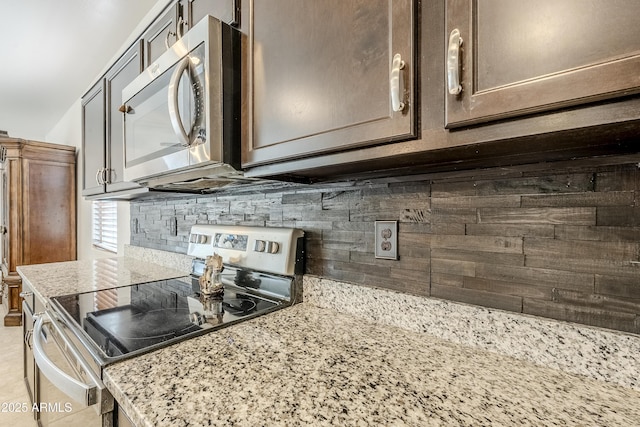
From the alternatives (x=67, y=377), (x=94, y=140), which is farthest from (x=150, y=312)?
(x=94, y=140)

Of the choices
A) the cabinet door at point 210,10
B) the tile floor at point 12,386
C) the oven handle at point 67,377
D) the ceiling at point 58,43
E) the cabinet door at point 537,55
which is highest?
the ceiling at point 58,43

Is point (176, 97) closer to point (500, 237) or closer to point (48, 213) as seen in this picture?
point (500, 237)

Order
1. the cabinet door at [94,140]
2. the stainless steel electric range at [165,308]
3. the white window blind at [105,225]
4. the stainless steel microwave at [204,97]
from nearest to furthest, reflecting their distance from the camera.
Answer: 1. the stainless steel electric range at [165,308]
2. the stainless steel microwave at [204,97]
3. the cabinet door at [94,140]
4. the white window blind at [105,225]

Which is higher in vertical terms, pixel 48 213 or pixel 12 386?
pixel 48 213

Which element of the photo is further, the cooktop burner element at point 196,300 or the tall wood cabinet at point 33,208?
the tall wood cabinet at point 33,208

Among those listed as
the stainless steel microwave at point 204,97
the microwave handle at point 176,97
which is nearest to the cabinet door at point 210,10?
the stainless steel microwave at point 204,97

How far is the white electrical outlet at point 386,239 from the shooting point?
1.00 meters

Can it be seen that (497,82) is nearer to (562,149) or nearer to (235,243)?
(562,149)

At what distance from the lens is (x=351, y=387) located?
0.64 metres

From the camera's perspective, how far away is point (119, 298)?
133cm

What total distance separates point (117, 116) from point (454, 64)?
1.82m

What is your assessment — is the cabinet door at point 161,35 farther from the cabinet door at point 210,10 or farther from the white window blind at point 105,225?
the white window blind at point 105,225

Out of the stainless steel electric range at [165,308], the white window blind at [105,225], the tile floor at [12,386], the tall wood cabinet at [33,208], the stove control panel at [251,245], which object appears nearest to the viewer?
the stainless steel electric range at [165,308]

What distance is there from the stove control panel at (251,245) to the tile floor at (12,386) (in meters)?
1.42
